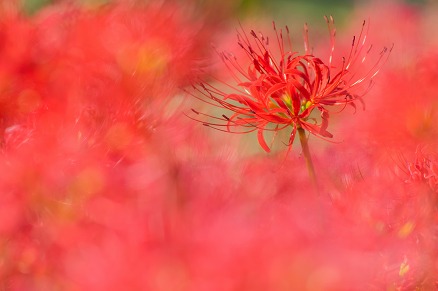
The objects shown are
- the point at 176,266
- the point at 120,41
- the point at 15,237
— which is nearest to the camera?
the point at 176,266

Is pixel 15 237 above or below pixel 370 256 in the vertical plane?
below

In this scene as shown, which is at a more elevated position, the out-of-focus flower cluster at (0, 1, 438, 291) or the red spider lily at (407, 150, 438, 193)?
the red spider lily at (407, 150, 438, 193)

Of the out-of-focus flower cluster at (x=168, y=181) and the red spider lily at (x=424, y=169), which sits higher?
the red spider lily at (x=424, y=169)

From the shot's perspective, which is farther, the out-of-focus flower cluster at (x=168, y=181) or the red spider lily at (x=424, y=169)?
the red spider lily at (x=424, y=169)

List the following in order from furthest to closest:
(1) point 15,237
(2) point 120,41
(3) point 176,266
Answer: (2) point 120,41
(1) point 15,237
(3) point 176,266

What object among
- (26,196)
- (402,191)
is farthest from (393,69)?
(26,196)

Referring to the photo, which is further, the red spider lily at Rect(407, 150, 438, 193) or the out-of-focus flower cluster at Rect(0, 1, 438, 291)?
the red spider lily at Rect(407, 150, 438, 193)

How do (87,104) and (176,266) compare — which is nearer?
(176,266)

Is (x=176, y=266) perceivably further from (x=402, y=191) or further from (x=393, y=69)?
(x=393, y=69)
